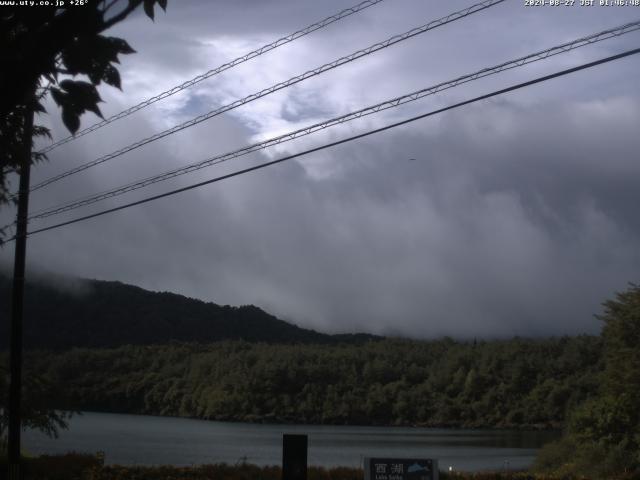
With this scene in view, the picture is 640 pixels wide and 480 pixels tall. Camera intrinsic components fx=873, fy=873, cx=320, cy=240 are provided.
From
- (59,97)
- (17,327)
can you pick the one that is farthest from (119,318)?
(59,97)

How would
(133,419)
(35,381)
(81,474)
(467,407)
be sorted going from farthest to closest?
(467,407) → (133,419) → (35,381) → (81,474)

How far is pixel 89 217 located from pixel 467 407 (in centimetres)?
7004

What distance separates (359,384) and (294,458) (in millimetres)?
74186

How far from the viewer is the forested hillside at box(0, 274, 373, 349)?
6184cm

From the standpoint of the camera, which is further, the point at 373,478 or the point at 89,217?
the point at 89,217

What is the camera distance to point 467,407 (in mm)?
83938

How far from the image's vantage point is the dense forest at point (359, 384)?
254 feet

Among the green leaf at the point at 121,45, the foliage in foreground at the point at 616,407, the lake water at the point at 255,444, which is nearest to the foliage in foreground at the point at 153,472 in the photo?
the lake water at the point at 255,444

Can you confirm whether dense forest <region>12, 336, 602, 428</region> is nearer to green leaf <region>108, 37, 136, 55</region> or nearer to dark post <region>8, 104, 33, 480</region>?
dark post <region>8, 104, 33, 480</region>

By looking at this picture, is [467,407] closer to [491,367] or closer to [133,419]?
[491,367]

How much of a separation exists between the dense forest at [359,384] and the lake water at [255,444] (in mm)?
3037

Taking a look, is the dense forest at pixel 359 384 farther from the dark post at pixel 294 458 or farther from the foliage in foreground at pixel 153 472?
the dark post at pixel 294 458

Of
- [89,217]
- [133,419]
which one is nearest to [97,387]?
[133,419]

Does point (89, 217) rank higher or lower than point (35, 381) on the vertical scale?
higher
